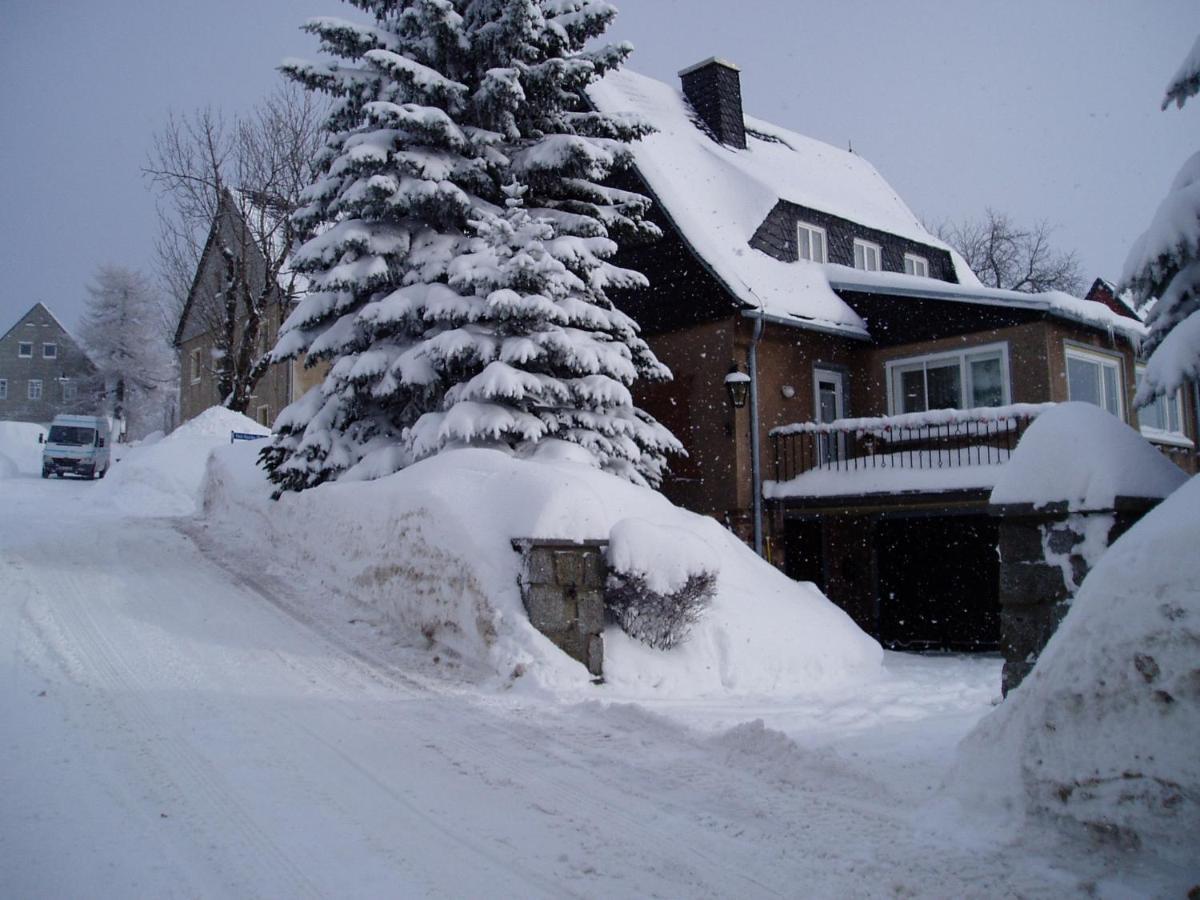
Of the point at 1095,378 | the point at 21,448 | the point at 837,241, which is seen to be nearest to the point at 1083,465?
the point at 1095,378

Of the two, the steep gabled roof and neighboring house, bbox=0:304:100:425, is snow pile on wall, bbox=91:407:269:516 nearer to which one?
the steep gabled roof

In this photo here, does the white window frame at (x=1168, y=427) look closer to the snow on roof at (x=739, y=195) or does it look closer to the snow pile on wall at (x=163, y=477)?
the snow on roof at (x=739, y=195)

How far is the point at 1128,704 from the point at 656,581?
4606mm

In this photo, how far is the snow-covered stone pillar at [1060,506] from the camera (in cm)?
482

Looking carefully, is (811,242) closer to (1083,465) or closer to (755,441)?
(755,441)

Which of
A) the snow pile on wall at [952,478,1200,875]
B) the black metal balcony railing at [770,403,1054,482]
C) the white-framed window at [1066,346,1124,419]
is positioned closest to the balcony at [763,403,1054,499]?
the black metal balcony railing at [770,403,1054,482]

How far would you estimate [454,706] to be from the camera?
6574mm

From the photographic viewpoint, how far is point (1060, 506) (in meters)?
4.98

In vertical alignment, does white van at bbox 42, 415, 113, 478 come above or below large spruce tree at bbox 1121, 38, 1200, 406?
above

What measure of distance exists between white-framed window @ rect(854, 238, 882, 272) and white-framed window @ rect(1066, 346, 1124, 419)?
4.89 metres

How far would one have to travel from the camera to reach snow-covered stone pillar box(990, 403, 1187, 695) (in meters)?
4.82

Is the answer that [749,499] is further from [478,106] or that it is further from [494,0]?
[494,0]

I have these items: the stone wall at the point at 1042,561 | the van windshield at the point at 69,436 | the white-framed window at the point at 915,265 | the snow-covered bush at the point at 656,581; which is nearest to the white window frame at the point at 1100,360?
the white-framed window at the point at 915,265

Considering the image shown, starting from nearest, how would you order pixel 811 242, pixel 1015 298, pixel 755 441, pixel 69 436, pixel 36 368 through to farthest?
pixel 1015 298 → pixel 755 441 → pixel 811 242 → pixel 69 436 → pixel 36 368
